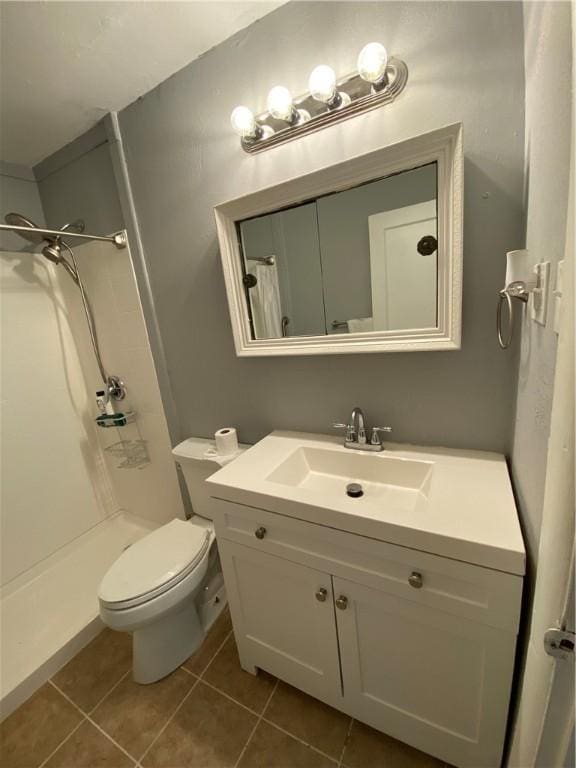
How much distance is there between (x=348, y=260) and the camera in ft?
3.51

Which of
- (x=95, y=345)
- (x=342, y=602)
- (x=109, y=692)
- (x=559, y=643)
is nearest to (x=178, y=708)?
(x=109, y=692)

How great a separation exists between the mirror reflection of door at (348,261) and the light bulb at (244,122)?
0.25 metres

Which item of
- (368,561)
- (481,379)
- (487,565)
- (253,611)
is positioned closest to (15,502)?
(253,611)

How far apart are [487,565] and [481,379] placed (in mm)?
529

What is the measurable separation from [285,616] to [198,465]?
715 mm

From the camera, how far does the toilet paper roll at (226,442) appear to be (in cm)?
138

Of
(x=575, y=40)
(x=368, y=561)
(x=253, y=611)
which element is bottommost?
(x=253, y=611)

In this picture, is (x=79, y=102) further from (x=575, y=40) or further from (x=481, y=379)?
(x=481, y=379)

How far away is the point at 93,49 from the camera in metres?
1.04

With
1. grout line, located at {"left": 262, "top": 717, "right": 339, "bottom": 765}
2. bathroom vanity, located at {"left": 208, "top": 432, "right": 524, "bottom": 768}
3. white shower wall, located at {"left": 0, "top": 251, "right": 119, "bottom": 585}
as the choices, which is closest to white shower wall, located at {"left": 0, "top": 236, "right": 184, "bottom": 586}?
white shower wall, located at {"left": 0, "top": 251, "right": 119, "bottom": 585}

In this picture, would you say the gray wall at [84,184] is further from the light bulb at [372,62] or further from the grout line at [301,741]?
the grout line at [301,741]

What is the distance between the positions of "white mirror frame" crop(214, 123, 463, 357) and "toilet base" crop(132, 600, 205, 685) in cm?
114

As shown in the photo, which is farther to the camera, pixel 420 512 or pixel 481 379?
pixel 481 379

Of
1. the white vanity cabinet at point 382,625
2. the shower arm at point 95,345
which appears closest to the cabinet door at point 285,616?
the white vanity cabinet at point 382,625
